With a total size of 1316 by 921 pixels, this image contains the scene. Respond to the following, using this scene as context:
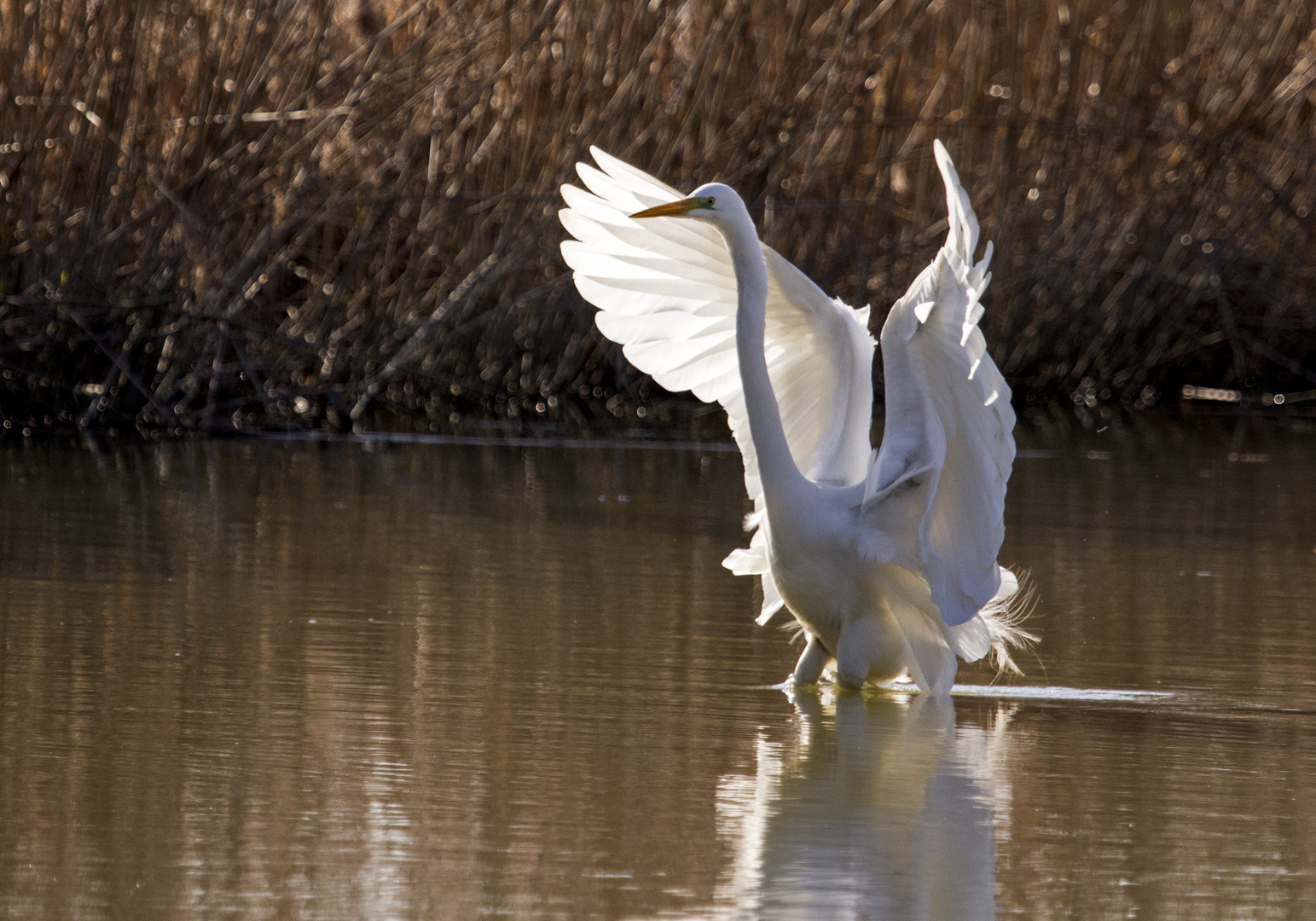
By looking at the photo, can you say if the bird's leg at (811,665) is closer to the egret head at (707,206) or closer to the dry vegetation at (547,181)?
the egret head at (707,206)

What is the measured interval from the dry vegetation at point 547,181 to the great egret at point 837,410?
3.41 metres

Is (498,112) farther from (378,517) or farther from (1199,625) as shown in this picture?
(1199,625)

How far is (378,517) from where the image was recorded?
21.7 ft

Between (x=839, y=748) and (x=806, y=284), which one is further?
(x=806, y=284)

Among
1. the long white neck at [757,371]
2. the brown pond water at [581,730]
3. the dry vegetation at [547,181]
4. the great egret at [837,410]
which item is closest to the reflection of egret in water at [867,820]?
the brown pond water at [581,730]

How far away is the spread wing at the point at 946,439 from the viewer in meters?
4.03

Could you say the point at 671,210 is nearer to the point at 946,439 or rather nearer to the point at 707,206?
the point at 707,206

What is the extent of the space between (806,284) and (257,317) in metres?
5.75

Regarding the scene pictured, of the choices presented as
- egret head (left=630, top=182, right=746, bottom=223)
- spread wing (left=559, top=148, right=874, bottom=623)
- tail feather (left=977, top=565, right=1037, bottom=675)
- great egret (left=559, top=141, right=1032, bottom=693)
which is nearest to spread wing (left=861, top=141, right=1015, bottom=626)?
great egret (left=559, top=141, right=1032, bottom=693)

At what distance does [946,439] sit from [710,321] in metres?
1.21

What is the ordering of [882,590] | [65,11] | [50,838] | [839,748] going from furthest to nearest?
[65,11], [882,590], [839,748], [50,838]

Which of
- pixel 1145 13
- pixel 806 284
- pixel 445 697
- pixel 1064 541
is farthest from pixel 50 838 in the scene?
pixel 1145 13

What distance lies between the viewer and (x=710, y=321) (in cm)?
531

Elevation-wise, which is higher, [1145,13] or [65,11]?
[1145,13]
